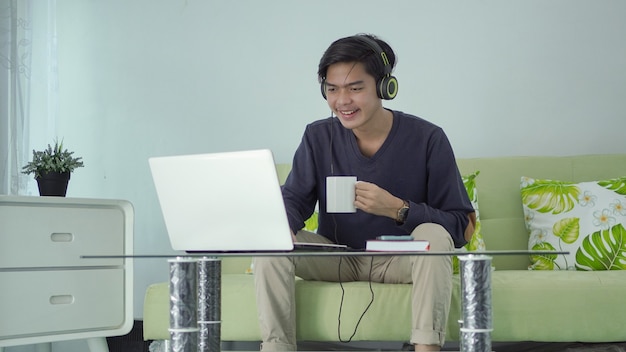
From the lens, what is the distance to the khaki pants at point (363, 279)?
6.72ft

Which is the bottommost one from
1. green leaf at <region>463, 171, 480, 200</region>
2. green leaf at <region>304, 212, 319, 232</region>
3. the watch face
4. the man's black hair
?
green leaf at <region>304, 212, 319, 232</region>

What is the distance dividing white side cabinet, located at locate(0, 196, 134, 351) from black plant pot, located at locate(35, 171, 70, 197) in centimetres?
18

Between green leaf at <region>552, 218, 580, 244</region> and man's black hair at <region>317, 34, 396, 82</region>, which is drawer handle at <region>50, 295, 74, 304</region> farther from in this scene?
green leaf at <region>552, 218, 580, 244</region>

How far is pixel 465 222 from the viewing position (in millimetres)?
2283

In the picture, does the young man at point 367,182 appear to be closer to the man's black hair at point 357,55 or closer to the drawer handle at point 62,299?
the man's black hair at point 357,55

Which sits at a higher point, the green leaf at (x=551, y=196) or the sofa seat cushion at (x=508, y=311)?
the green leaf at (x=551, y=196)

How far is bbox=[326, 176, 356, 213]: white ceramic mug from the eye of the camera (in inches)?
79.3

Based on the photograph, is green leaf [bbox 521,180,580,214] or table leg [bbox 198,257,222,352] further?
green leaf [bbox 521,180,580,214]

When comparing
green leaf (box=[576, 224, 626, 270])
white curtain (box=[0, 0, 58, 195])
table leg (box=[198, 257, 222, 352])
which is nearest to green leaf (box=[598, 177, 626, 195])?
green leaf (box=[576, 224, 626, 270])

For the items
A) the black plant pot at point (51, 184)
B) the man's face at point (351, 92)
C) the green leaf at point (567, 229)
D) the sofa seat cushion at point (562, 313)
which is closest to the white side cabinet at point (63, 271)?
the black plant pot at point (51, 184)

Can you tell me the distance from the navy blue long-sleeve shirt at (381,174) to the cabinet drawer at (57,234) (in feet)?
2.41

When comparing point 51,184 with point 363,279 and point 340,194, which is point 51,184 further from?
point 340,194

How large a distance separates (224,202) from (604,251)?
1.52 m

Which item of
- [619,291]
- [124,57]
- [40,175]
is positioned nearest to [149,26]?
[124,57]
